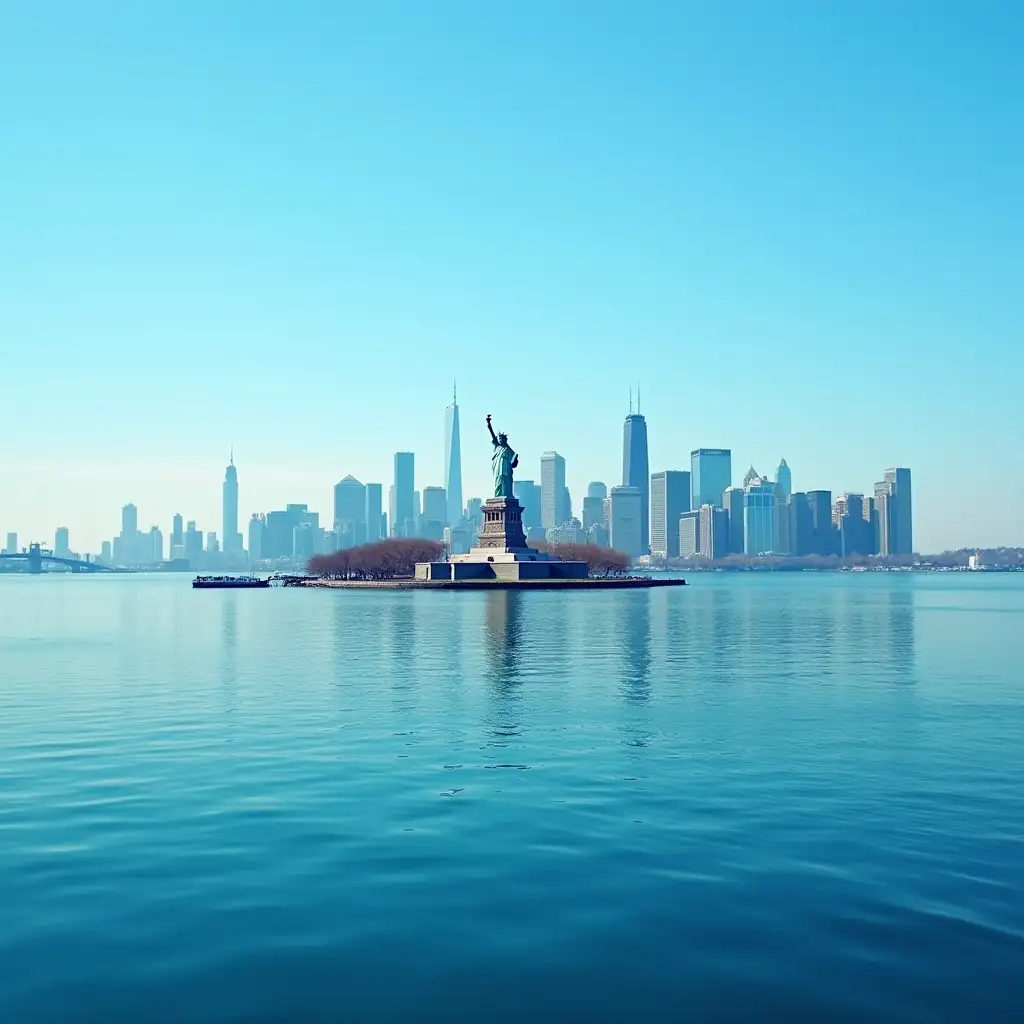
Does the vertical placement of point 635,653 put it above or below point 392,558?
below

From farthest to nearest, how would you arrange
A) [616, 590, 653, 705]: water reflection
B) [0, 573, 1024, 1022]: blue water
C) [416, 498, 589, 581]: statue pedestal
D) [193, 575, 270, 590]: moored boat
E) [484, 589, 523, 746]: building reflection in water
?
[193, 575, 270, 590]: moored boat
[416, 498, 589, 581]: statue pedestal
[616, 590, 653, 705]: water reflection
[484, 589, 523, 746]: building reflection in water
[0, 573, 1024, 1022]: blue water

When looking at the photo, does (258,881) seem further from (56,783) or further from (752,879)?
(56,783)

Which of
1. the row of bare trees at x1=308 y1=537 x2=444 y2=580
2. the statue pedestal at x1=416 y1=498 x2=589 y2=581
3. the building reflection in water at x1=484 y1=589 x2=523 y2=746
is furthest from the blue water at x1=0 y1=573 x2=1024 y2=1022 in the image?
the row of bare trees at x1=308 y1=537 x2=444 y2=580

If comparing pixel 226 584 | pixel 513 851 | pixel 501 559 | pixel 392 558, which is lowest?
pixel 226 584

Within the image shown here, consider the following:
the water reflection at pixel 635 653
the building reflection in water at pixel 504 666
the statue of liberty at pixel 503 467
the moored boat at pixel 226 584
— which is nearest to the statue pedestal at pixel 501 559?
the statue of liberty at pixel 503 467

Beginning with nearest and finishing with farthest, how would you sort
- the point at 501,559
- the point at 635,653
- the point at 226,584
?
the point at 635,653
the point at 501,559
the point at 226,584

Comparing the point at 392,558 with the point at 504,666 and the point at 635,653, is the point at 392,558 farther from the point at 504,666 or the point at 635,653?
the point at 504,666

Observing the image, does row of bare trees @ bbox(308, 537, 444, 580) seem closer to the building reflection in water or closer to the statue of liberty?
the statue of liberty

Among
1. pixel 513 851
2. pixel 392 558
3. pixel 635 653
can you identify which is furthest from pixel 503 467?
pixel 513 851
